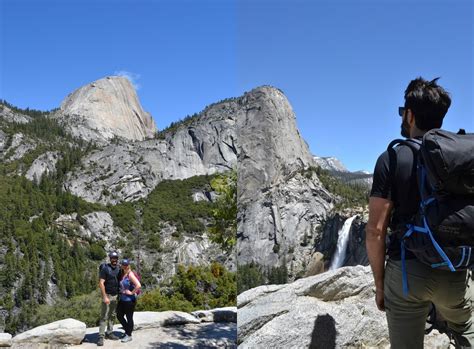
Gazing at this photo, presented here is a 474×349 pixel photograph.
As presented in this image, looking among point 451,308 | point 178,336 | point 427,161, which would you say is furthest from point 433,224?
point 178,336

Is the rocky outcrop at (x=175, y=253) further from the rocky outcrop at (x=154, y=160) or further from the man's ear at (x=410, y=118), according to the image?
the man's ear at (x=410, y=118)

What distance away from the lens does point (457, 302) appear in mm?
1110

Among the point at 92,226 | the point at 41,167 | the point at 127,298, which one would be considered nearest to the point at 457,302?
the point at 127,298

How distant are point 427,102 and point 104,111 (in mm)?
120576

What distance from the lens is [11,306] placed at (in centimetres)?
4697

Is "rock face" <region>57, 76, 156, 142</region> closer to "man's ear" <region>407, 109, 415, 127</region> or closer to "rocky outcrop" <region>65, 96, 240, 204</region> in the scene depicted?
"rocky outcrop" <region>65, 96, 240, 204</region>

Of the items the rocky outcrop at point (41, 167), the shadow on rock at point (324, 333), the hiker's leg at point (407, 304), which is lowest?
the shadow on rock at point (324, 333)

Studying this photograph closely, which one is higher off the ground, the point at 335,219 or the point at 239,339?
the point at 335,219

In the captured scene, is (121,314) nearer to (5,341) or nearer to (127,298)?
(127,298)

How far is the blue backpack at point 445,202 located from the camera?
3.12 feet

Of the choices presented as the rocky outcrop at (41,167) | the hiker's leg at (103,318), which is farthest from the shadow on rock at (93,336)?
the rocky outcrop at (41,167)

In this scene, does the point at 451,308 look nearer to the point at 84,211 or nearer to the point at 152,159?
the point at 84,211

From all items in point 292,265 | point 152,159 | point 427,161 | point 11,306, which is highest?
point 152,159

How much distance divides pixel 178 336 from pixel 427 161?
159 inches
